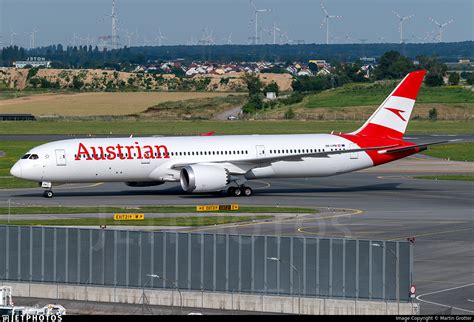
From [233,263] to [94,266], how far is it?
6490 mm

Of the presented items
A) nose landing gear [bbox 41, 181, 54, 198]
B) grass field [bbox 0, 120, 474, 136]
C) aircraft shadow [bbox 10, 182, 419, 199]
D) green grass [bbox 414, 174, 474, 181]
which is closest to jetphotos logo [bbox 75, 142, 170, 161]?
nose landing gear [bbox 41, 181, 54, 198]

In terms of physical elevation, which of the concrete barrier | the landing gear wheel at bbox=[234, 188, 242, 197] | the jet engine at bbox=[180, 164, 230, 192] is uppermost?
the concrete barrier

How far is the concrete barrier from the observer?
152 ft

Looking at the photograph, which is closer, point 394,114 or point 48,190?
point 48,190

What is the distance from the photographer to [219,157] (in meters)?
91.9

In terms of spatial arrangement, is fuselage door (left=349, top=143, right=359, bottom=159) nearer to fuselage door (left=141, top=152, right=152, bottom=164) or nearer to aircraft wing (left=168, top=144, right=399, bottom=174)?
aircraft wing (left=168, top=144, right=399, bottom=174)

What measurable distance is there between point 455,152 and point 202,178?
56258 mm

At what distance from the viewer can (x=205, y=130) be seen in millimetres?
182750

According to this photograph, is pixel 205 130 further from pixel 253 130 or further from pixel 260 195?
pixel 260 195

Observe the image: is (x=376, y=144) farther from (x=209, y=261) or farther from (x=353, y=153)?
(x=209, y=261)

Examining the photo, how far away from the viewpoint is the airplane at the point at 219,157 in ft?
292

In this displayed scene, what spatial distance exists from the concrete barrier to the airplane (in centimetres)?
3681

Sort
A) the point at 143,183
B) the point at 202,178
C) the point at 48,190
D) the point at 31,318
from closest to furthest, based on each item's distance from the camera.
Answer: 1. the point at 31,318
2. the point at 202,178
3. the point at 48,190
4. the point at 143,183

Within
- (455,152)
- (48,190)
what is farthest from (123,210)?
(455,152)
